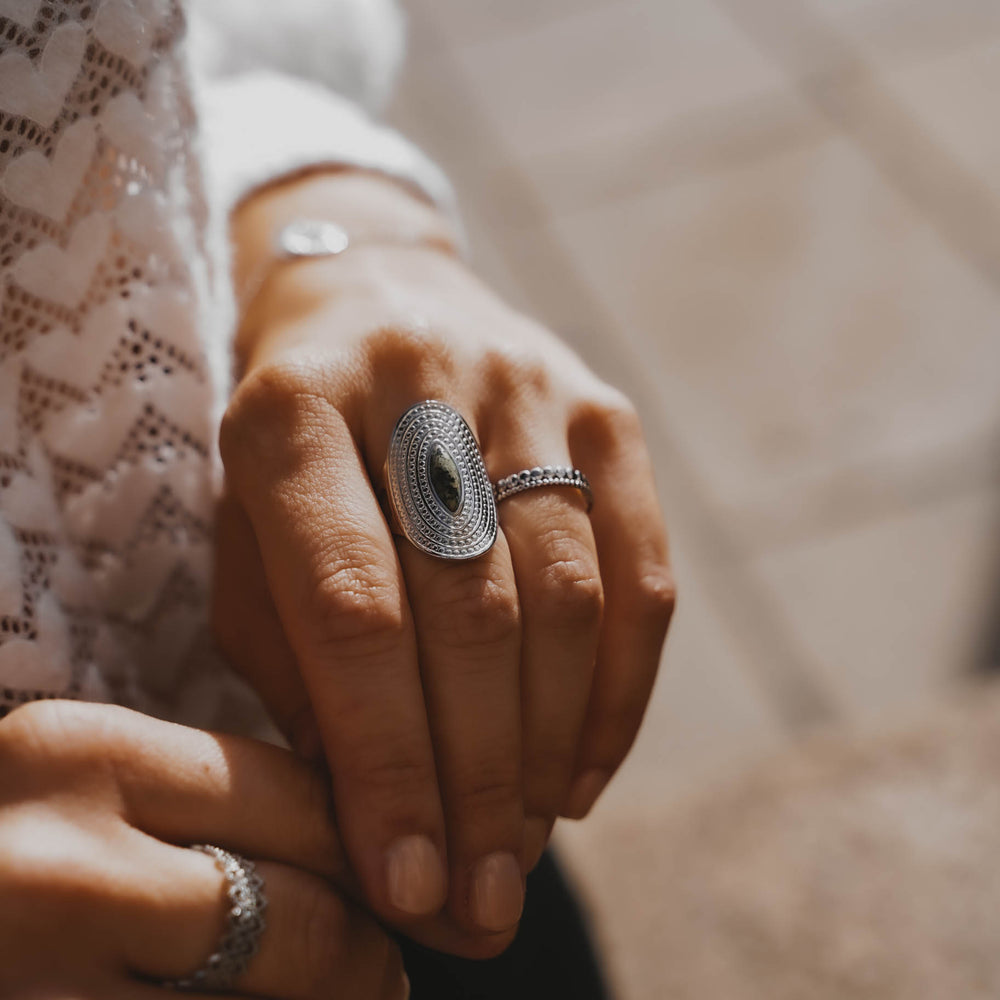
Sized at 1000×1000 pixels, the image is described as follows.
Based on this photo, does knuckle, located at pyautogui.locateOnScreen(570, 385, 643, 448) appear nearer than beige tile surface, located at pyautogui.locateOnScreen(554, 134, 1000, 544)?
A: Yes

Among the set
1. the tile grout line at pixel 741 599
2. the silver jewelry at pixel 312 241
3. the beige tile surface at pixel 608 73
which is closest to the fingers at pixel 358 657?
the silver jewelry at pixel 312 241

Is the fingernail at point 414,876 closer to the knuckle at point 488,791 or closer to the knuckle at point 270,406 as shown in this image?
the knuckle at point 488,791

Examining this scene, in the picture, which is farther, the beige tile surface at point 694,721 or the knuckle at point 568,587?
the beige tile surface at point 694,721

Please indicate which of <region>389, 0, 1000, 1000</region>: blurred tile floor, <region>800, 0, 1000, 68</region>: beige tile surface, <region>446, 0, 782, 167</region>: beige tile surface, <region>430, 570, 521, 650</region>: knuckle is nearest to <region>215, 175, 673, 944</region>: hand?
<region>430, 570, 521, 650</region>: knuckle

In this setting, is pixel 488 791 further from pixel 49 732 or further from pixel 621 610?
pixel 49 732

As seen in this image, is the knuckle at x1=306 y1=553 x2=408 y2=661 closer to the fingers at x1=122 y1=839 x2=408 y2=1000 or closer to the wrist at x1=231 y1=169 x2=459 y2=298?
the fingers at x1=122 y1=839 x2=408 y2=1000

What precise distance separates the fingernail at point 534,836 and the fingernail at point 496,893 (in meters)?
0.03

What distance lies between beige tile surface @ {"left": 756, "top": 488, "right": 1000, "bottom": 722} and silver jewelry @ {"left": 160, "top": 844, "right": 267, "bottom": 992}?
4.76 ft

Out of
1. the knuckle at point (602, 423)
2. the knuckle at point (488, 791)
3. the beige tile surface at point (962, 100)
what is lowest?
the beige tile surface at point (962, 100)

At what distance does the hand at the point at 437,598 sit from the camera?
633 mm

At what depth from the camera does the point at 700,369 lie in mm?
2344

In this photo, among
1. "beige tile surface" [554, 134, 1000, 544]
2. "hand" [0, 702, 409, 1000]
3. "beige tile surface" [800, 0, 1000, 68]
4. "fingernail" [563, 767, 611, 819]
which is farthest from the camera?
"beige tile surface" [800, 0, 1000, 68]

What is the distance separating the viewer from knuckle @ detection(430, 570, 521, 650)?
64cm

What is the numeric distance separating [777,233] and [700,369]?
0.50m
